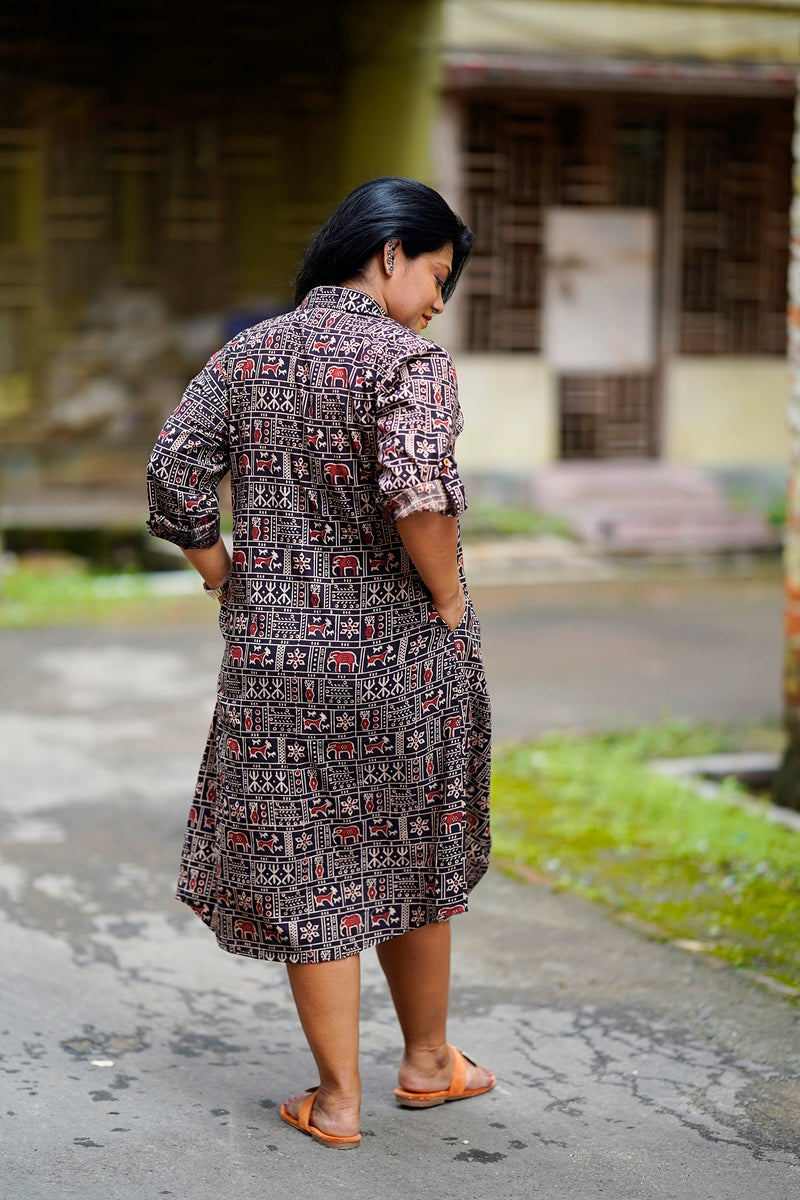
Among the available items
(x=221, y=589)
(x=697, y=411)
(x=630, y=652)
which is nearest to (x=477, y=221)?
(x=697, y=411)

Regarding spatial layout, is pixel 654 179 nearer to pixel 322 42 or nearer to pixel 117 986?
pixel 322 42

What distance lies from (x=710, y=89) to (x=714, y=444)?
278 centimetres

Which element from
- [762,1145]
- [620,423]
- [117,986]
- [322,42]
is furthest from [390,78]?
[762,1145]

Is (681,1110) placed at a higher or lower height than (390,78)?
lower

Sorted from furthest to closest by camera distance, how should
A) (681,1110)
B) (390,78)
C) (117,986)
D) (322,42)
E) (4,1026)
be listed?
(322,42) < (390,78) < (117,986) < (4,1026) < (681,1110)

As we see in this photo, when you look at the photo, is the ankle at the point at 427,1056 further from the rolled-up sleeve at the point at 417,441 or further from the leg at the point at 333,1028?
the rolled-up sleeve at the point at 417,441

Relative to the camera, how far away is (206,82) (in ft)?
44.1

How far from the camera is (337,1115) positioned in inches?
124

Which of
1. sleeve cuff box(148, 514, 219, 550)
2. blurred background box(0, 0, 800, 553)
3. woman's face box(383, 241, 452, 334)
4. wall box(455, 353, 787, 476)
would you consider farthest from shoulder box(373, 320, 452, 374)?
wall box(455, 353, 787, 476)

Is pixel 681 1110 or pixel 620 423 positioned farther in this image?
pixel 620 423

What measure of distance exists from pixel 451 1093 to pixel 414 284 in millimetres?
1728

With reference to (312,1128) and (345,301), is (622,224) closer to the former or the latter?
(345,301)

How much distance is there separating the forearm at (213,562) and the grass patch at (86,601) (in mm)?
6204

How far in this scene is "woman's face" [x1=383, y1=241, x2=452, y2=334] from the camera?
10.1ft
